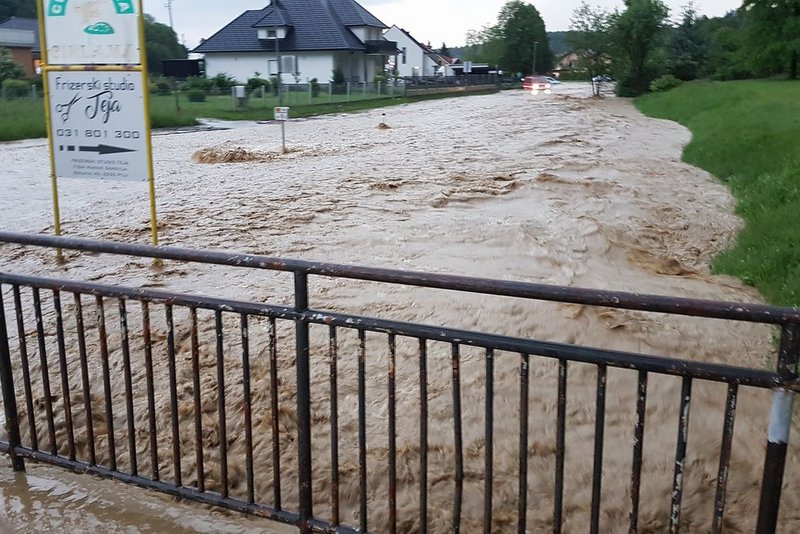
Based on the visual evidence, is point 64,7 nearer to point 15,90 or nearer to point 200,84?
point 15,90

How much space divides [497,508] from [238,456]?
1.59m

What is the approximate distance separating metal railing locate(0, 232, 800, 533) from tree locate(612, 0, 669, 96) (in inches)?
2326

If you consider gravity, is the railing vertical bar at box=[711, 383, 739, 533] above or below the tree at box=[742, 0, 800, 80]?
below

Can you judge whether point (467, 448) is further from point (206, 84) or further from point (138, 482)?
point (206, 84)

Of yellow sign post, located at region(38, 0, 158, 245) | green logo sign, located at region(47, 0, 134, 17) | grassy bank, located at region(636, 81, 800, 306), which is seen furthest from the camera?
grassy bank, located at region(636, 81, 800, 306)

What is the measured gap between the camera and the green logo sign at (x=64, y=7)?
8.46 meters

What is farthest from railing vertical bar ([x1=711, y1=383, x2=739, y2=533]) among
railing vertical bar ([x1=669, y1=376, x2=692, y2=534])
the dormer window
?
the dormer window

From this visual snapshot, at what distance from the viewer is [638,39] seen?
2457 inches

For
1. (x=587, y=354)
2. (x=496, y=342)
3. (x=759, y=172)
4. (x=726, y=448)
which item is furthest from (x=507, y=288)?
(x=759, y=172)

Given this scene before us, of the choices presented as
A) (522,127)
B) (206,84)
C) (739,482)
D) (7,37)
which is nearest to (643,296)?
(739,482)

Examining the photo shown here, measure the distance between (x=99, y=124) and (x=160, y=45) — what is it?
83729mm

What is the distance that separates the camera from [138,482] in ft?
13.0

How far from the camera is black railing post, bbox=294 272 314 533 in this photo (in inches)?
131

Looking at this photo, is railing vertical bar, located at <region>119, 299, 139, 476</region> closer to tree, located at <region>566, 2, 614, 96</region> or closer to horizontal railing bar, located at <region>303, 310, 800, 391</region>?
horizontal railing bar, located at <region>303, 310, 800, 391</region>
